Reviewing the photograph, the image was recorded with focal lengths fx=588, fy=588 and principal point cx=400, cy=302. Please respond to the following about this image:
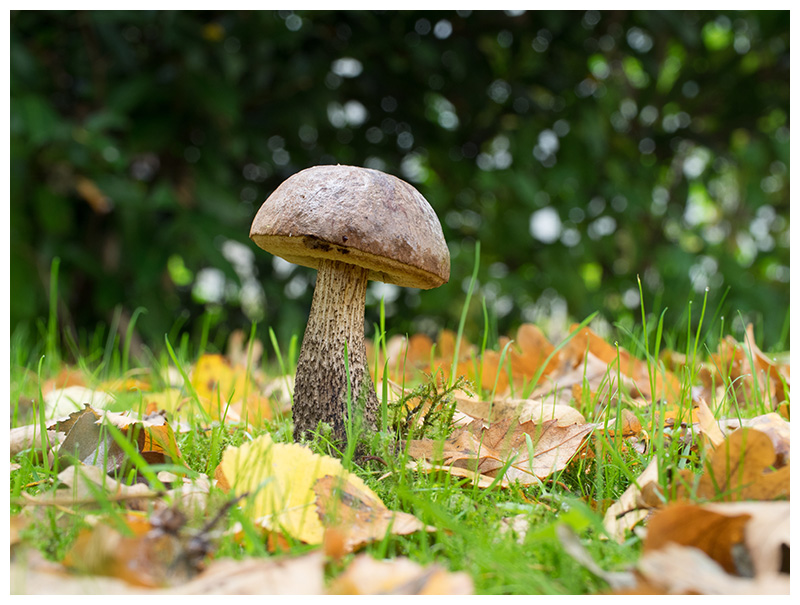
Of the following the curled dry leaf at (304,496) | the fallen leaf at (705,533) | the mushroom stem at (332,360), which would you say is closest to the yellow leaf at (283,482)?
the curled dry leaf at (304,496)

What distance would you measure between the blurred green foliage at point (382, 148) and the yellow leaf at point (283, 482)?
69.3 inches

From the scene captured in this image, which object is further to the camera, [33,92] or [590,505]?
[33,92]

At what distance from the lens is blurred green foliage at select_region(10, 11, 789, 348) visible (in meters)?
2.63

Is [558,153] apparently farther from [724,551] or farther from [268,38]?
[724,551]

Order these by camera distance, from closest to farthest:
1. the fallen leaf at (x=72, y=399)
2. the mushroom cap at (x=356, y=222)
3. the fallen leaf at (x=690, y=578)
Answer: the fallen leaf at (x=690, y=578) → the mushroom cap at (x=356, y=222) → the fallen leaf at (x=72, y=399)

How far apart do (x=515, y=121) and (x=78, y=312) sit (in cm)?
269

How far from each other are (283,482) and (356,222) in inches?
17.1

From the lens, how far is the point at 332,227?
3.29 feet

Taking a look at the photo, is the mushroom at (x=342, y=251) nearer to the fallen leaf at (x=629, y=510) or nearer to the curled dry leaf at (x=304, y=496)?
the curled dry leaf at (x=304, y=496)

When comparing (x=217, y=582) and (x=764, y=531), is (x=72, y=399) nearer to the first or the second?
(x=217, y=582)

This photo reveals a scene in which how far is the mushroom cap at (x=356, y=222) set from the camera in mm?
1006

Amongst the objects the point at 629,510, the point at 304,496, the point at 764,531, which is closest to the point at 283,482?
the point at 304,496

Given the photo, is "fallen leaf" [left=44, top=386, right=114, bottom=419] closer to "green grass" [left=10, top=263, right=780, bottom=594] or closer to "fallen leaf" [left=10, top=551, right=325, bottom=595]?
"green grass" [left=10, top=263, right=780, bottom=594]

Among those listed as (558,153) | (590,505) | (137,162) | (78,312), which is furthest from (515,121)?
Result: (590,505)
